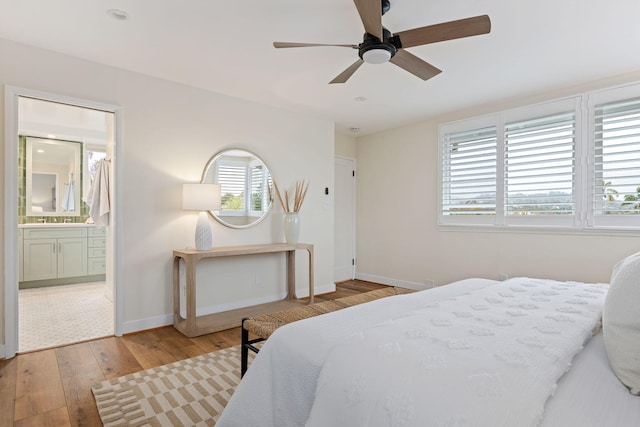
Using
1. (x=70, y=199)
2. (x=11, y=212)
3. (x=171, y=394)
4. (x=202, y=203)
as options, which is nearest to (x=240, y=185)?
(x=202, y=203)

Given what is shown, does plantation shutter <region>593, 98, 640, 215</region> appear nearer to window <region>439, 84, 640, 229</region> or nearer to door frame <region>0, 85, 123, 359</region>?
window <region>439, 84, 640, 229</region>

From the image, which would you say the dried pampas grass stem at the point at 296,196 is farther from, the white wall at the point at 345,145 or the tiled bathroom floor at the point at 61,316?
the tiled bathroom floor at the point at 61,316

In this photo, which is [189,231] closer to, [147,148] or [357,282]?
[147,148]

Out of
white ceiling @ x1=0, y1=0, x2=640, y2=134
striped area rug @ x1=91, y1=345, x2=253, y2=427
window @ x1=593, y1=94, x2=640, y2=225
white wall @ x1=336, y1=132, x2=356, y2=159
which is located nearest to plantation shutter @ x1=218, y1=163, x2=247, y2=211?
white ceiling @ x1=0, y1=0, x2=640, y2=134

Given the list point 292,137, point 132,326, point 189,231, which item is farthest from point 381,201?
point 132,326

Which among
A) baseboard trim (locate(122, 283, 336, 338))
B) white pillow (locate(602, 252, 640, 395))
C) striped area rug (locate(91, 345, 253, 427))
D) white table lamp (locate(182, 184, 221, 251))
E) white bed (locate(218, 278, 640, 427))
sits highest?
white table lamp (locate(182, 184, 221, 251))

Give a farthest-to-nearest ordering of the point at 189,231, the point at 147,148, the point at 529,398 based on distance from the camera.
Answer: the point at 189,231 → the point at 147,148 → the point at 529,398

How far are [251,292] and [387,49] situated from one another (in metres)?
3.04

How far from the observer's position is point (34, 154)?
5.35 metres

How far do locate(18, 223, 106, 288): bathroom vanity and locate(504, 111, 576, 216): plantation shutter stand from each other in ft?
20.0

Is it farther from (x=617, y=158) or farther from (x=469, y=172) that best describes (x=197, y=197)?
(x=617, y=158)

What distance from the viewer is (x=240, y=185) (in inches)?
154

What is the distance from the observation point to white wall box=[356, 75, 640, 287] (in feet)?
11.3

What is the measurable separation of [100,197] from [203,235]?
178 centimetres
